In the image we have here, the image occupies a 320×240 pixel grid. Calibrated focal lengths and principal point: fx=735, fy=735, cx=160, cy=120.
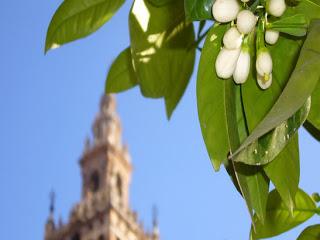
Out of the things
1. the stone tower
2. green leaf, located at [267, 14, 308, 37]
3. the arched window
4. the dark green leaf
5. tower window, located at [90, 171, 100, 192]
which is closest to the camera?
green leaf, located at [267, 14, 308, 37]

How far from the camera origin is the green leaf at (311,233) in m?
0.80

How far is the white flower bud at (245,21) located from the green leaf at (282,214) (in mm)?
270

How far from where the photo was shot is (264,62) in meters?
0.65

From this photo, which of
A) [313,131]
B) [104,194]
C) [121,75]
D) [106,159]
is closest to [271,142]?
[313,131]

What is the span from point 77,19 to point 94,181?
103 feet

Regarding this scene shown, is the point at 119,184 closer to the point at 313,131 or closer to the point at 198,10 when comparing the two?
the point at 313,131

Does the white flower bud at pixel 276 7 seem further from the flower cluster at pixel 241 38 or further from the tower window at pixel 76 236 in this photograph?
the tower window at pixel 76 236

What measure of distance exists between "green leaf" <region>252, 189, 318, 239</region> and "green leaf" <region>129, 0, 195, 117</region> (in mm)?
180

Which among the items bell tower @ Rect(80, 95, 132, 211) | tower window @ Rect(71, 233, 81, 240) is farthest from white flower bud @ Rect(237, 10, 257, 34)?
bell tower @ Rect(80, 95, 132, 211)

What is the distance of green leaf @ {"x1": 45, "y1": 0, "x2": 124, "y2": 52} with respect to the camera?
2.74 feet

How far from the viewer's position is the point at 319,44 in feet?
1.79

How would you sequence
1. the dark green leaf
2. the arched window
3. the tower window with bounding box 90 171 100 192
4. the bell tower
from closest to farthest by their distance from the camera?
the dark green leaf → the bell tower → the tower window with bounding box 90 171 100 192 → the arched window

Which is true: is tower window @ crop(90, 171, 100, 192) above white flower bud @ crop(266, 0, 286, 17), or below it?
above

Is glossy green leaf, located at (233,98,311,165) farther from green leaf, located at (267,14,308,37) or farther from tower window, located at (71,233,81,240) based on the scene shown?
tower window, located at (71,233,81,240)
